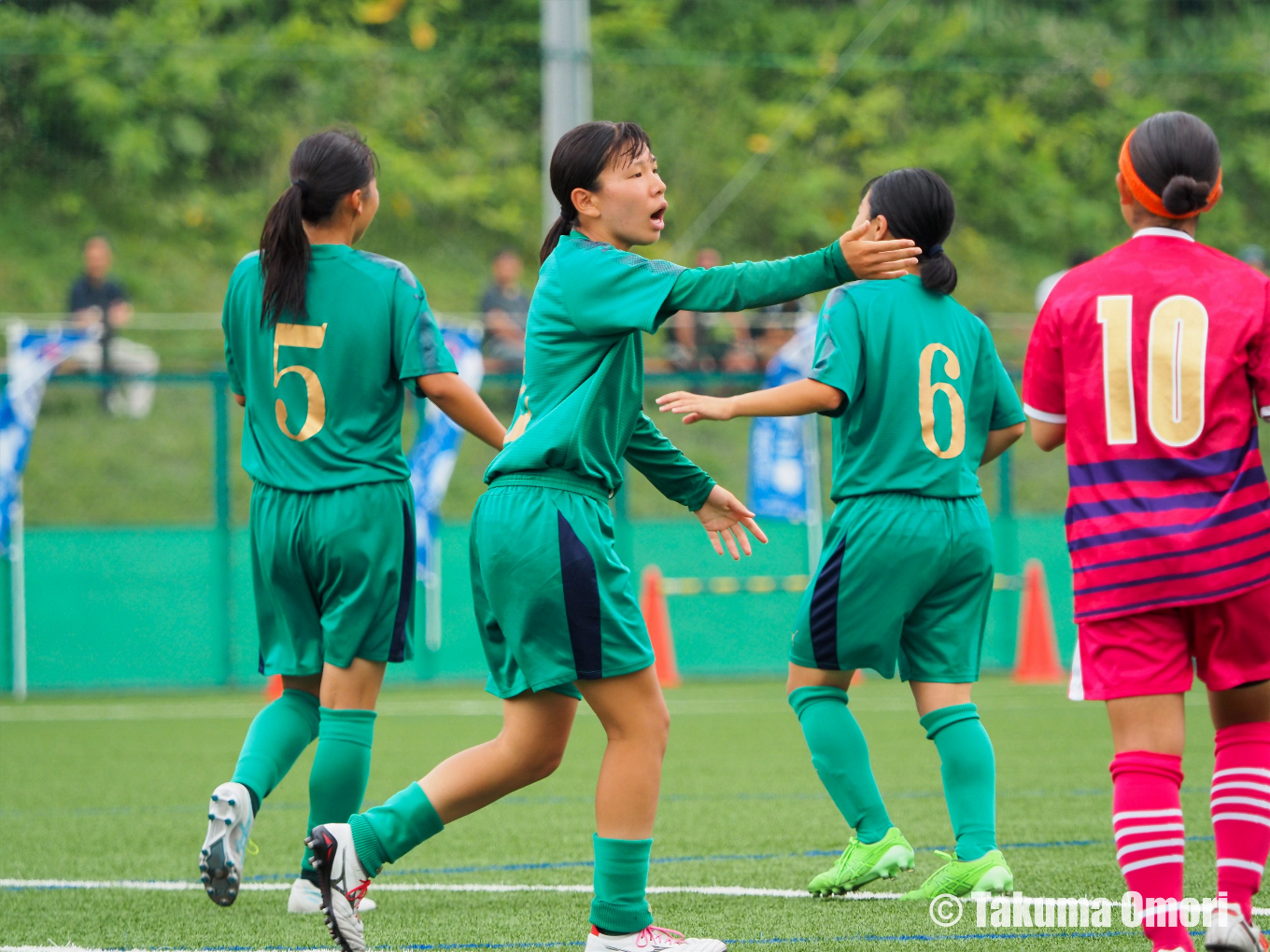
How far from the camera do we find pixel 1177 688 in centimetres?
298

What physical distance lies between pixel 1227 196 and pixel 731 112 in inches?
266

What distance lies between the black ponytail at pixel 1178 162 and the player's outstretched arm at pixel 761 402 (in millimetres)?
880

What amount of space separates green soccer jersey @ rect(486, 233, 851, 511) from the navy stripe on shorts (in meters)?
0.17

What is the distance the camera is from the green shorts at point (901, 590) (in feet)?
13.1

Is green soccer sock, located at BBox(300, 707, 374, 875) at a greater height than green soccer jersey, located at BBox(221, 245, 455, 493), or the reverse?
green soccer jersey, located at BBox(221, 245, 455, 493)

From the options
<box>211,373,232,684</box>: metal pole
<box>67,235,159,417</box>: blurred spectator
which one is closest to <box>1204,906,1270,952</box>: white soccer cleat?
<box>211,373,232,684</box>: metal pole

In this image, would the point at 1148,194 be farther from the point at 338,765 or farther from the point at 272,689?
the point at 272,689

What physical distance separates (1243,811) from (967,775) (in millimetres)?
1004

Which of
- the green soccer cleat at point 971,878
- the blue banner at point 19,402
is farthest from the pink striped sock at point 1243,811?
the blue banner at point 19,402

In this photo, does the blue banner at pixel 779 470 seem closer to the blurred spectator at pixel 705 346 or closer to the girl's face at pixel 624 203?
the blurred spectator at pixel 705 346

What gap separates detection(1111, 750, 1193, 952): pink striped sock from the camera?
9.56 feet

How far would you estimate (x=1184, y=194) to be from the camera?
307 cm

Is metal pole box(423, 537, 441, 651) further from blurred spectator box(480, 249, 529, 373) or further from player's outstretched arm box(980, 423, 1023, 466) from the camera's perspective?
player's outstretched arm box(980, 423, 1023, 466)

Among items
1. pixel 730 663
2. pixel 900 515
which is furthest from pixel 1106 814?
pixel 730 663
